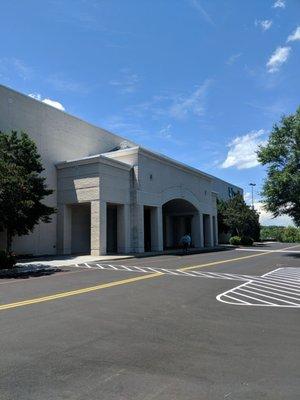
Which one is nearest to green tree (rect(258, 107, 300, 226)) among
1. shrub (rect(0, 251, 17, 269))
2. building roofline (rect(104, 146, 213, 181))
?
building roofline (rect(104, 146, 213, 181))

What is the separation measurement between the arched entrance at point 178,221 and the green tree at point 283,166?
12485 mm

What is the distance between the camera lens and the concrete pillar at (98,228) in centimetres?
Answer: 3225

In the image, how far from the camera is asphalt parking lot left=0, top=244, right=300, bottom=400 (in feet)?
16.6

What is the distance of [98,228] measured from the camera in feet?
106

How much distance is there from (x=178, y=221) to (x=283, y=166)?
21.8m

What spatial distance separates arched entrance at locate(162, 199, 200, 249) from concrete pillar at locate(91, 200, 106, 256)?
16.0 metres

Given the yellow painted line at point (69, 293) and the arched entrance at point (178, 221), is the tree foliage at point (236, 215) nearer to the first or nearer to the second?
the arched entrance at point (178, 221)

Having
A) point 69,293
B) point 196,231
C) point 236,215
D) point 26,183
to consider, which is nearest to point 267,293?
point 69,293

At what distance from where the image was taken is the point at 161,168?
41188 millimetres

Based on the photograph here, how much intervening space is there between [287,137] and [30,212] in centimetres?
2177

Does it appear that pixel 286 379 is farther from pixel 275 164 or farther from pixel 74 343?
pixel 275 164

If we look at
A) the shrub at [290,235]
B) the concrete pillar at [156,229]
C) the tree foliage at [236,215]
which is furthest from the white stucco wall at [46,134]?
the shrub at [290,235]

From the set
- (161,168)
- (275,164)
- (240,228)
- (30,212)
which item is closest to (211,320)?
(30,212)

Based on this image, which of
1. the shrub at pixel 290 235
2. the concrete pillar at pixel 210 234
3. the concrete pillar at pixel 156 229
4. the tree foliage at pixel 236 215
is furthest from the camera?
the shrub at pixel 290 235
